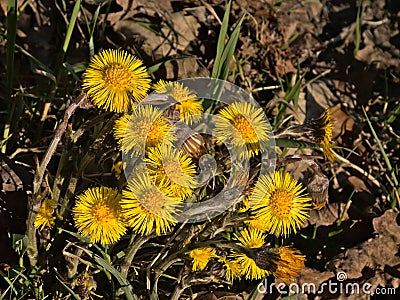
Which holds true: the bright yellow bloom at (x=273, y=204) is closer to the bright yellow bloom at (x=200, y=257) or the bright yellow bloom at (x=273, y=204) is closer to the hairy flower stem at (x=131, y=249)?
the bright yellow bloom at (x=200, y=257)

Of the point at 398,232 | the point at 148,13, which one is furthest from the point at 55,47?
the point at 398,232

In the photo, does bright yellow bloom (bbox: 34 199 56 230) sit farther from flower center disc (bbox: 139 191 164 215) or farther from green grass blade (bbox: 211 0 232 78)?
green grass blade (bbox: 211 0 232 78)

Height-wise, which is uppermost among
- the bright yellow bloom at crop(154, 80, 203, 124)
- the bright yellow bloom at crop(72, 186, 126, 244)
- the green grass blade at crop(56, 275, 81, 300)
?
the bright yellow bloom at crop(154, 80, 203, 124)

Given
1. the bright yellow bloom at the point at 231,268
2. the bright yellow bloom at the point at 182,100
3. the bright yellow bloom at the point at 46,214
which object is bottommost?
the bright yellow bloom at the point at 231,268

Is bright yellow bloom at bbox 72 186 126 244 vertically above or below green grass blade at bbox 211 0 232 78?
below

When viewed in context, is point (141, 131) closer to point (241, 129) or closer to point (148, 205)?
point (148, 205)

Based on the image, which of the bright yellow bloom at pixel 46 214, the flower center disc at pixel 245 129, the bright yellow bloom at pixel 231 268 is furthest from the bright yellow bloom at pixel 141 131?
the bright yellow bloom at pixel 231 268

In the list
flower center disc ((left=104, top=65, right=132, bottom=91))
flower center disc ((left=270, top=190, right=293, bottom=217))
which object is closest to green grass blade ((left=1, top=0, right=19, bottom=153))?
flower center disc ((left=104, top=65, right=132, bottom=91))
